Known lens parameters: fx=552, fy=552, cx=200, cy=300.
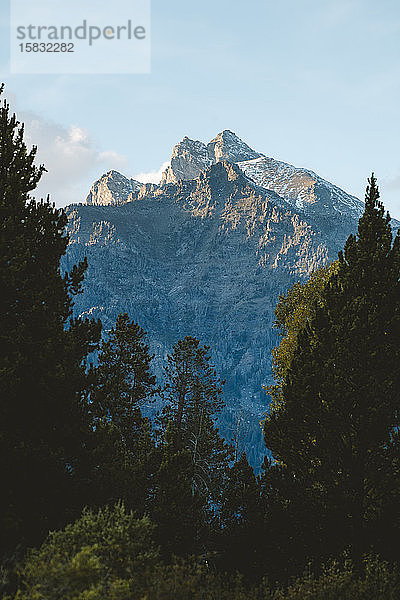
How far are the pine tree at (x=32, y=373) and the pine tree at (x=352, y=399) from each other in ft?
26.2

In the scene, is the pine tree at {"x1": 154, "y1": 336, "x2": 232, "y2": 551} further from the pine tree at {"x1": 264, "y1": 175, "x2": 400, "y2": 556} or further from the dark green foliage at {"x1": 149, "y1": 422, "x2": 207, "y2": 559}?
the pine tree at {"x1": 264, "y1": 175, "x2": 400, "y2": 556}

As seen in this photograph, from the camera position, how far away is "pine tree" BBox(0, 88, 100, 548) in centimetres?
1636

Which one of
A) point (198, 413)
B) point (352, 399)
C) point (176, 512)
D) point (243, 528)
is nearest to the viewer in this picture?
point (352, 399)

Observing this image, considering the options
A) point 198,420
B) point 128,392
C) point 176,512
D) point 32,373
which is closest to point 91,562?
point 32,373

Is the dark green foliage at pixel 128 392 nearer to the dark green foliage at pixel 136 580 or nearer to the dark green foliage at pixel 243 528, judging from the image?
the dark green foliage at pixel 243 528

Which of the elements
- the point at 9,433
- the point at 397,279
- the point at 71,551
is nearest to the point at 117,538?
the point at 71,551

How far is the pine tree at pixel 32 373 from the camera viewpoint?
16.4 meters

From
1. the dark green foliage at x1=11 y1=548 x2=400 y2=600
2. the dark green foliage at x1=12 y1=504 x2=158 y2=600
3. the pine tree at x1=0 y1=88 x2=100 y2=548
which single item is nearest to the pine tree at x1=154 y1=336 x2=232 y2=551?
the pine tree at x1=0 y1=88 x2=100 y2=548

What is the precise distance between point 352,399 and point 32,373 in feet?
35.6

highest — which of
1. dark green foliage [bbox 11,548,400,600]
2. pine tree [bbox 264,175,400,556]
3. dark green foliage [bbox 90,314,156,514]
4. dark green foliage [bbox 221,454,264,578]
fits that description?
dark green foliage [bbox 90,314,156,514]

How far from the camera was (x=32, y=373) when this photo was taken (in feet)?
57.5

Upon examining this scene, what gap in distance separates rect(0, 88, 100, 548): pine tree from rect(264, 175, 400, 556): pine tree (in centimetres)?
798

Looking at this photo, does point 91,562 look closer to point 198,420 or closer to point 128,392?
point 128,392

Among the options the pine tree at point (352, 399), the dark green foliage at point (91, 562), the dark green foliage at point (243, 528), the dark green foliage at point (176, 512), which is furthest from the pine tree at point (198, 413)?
the dark green foliage at point (91, 562)
